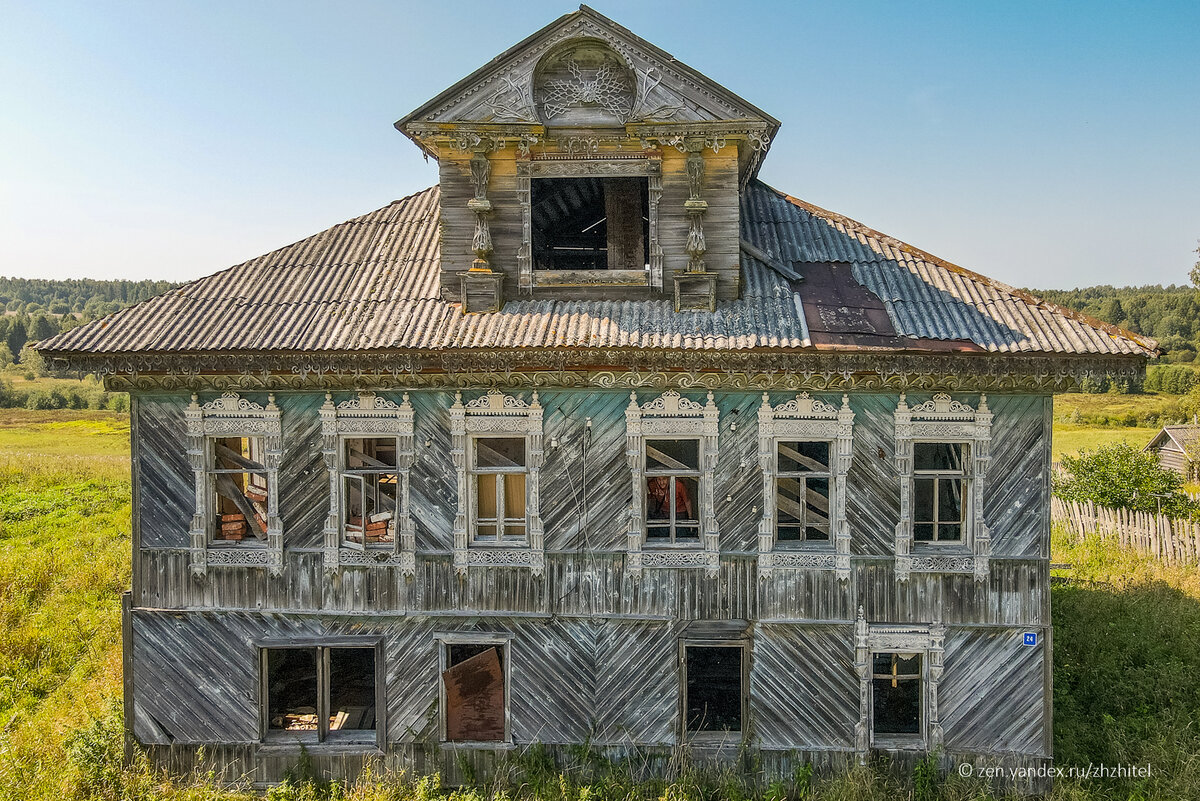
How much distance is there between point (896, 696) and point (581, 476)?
23.5 ft

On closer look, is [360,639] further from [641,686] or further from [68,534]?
[68,534]

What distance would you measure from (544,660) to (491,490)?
2.66 m

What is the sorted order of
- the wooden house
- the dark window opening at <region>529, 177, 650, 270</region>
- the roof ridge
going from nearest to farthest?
the roof ridge, the dark window opening at <region>529, 177, 650, 270</region>, the wooden house

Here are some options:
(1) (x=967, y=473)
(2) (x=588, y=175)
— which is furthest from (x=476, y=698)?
(2) (x=588, y=175)

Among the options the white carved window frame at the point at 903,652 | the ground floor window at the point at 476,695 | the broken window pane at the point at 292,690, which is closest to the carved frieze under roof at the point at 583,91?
the white carved window frame at the point at 903,652

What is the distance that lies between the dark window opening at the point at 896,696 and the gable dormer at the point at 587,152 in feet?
21.9

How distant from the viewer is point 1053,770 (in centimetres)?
942

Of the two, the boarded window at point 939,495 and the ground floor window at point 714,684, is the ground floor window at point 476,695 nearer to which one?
the ground floor window at point 714,684

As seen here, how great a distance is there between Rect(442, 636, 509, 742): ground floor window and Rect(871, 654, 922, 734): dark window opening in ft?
19.6

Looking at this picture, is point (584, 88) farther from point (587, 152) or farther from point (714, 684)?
point (714, 684)

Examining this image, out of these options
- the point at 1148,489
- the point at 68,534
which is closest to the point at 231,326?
the point at 68,534

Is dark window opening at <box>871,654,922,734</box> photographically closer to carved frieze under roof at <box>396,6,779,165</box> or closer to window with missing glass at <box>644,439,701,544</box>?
window with missing glass at <box>644,439,701,544</box>

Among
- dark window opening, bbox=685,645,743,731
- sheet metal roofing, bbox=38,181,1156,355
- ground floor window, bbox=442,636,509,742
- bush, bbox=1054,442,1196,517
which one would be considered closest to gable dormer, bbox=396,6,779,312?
sheet metal roofing, bbox=38,181,1156,355

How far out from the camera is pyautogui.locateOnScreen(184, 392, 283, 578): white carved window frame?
9.81 m
